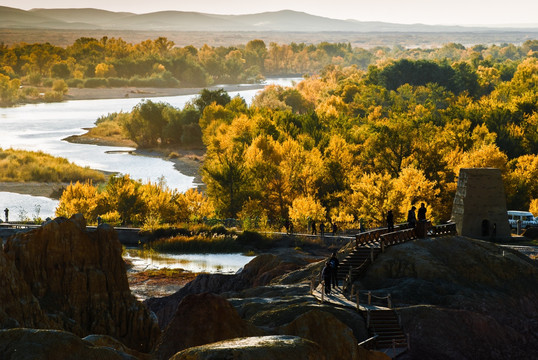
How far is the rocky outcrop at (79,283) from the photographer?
36500 millimetres

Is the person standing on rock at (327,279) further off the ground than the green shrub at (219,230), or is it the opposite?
the person standing on rock at (327,279)

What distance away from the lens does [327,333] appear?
95.6 ft

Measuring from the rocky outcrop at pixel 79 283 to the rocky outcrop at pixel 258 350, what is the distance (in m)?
16.3

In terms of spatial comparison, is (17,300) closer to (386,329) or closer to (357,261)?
(386,329)

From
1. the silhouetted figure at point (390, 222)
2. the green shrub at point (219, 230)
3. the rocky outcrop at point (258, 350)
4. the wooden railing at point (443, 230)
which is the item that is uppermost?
the rocky outcrop at point (258, 350)

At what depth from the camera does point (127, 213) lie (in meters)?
95.9

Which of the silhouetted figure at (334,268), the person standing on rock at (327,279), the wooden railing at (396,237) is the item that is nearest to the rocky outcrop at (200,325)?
the person standing on rock at (327,279)

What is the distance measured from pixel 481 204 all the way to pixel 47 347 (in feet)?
145

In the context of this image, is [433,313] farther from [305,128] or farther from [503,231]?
[305,128]

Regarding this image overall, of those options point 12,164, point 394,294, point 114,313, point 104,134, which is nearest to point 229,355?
point 114,313

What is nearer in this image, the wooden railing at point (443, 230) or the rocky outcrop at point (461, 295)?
the rocky outcrop at point (461, 295)

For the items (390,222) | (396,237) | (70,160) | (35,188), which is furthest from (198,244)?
(70,160)

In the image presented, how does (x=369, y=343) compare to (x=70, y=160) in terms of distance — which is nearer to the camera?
(x=369, y=343)

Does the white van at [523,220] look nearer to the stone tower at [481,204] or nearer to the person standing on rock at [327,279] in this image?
the stone tower at [481,204]
